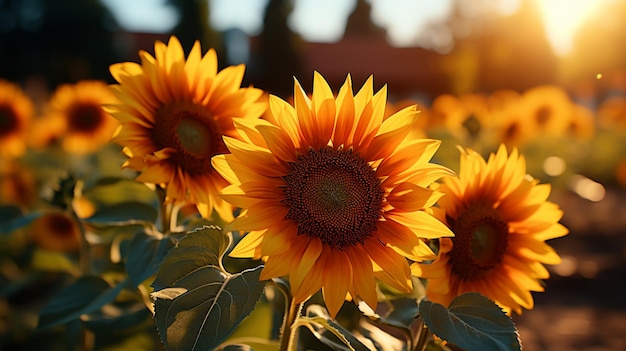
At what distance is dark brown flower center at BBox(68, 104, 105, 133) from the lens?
3.52m

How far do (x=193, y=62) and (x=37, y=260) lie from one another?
1.14 metres

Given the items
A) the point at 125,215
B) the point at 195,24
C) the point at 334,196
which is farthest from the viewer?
the point at 195,24

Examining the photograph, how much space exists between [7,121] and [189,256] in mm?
3186

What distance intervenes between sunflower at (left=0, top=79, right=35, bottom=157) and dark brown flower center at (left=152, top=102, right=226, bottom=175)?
2.70 metres

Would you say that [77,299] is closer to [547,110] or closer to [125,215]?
[125,215]

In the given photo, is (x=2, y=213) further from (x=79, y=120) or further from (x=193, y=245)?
(x=79, y=120)

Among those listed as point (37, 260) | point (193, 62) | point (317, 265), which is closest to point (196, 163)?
point (193, 62)

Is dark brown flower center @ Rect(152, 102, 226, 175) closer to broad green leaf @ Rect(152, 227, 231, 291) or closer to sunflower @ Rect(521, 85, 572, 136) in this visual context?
broad green leaf @ Rect(152, 227, 231, 291)

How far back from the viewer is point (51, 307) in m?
1.40

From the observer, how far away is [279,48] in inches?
828

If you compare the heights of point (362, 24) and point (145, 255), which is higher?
point (145, 255)

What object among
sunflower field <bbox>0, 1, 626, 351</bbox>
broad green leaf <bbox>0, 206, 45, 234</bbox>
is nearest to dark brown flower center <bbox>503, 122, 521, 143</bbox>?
sunflower field <bbox>0, 1, 626, 351</bbox>

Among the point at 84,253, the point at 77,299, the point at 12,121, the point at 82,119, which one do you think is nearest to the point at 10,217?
the point at 84,253

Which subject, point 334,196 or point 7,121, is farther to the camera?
point 7,121
